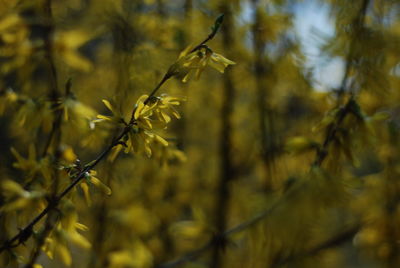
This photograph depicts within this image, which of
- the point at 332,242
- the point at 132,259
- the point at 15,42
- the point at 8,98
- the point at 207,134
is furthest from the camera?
the point at 207,134

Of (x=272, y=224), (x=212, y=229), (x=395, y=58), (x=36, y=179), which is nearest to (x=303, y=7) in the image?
(x=395, y=58)

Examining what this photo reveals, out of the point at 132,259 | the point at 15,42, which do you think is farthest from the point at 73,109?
the point at 132,259

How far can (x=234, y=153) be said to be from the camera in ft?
7.82

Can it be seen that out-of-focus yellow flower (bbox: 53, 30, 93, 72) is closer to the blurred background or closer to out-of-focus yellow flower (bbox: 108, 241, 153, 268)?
the blurred background

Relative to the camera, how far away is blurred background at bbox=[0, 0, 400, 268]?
1031 mm

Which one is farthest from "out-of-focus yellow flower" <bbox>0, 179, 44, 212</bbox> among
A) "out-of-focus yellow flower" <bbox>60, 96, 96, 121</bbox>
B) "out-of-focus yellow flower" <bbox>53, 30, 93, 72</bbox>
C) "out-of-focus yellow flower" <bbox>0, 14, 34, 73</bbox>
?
"out-of-focus yellow flower" <bbox>53, 30, 93, 72</bbox>

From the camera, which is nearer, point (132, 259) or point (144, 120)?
point (144, 120)

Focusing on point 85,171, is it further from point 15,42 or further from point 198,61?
point 15,42

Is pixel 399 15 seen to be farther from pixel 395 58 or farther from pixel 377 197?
pixel 377 197

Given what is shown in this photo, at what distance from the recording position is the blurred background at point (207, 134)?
3.38 feet

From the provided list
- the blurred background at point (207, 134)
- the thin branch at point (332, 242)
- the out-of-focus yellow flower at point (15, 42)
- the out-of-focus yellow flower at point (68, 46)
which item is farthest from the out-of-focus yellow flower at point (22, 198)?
the thin branch at point (332, 242)

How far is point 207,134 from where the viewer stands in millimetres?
2676

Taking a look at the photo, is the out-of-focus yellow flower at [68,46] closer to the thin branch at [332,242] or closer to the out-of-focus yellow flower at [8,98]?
the out-of-focus yellow flower at [8,98]

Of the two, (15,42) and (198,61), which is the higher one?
(15,42)
